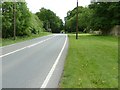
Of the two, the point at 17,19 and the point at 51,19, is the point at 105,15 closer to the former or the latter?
the point at 17,19

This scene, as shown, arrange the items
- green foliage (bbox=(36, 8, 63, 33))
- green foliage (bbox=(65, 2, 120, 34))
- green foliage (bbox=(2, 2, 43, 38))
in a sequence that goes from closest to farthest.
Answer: green foliage (bbox=(2, 2, 43, 38))
green foliage (bbox=(65, 2, 120, 34))
green foliage (bbox=(36, 8, 63, 33))

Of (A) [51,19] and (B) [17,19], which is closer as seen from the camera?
(B) [17,19]

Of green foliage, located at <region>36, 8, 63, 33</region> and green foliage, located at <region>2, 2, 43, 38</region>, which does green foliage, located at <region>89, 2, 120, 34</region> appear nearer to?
green foliage, located at <region>2, 2, 43, 38</region>

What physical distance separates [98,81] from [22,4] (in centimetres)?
4989

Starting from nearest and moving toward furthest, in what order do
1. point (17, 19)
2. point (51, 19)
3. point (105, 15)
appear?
point (17, 19) → point (105, 15) → point (51, 19)

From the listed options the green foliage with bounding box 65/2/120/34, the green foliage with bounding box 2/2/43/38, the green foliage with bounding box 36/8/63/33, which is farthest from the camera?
the green foliage with bounding box 36/8/63/33

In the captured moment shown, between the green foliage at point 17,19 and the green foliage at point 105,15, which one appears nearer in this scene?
the green foliage at point 17,19

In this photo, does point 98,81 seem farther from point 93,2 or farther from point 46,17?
point 46,17

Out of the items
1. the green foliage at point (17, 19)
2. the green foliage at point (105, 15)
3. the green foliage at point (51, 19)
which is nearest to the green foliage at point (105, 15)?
the green foliage at point (105, 15)

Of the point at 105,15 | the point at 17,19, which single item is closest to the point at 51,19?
the point at 105,15

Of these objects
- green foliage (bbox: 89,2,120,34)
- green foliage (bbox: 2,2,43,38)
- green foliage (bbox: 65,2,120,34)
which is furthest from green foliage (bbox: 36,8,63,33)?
green foliage (bbox: 2,2,43,38)

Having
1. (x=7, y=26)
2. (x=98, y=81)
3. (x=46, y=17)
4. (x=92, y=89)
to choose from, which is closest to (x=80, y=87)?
(x=92, y=89)

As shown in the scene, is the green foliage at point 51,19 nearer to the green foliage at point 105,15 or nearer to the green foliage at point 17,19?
the green foliage at point 105,15

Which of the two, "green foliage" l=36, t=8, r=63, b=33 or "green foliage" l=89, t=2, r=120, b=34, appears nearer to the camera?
"green foliage" l=89, t=2, r=120, b=34
